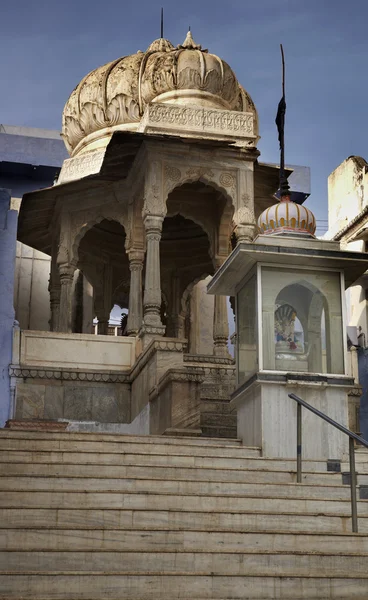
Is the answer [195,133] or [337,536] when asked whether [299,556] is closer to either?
[337,536]

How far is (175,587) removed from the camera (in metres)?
6.75

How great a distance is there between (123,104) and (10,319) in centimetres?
518

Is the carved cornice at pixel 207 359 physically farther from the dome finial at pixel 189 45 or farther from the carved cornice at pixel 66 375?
the dome finial at pixel 189 45

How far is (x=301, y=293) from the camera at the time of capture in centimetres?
1100

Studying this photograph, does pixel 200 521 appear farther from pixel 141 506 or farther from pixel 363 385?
pixel 363 385

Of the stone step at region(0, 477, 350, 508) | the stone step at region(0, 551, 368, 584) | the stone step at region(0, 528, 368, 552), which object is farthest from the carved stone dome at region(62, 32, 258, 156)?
the stone step at region(0, 551, 368, 584)

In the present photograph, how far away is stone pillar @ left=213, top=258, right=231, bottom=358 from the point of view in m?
17.6

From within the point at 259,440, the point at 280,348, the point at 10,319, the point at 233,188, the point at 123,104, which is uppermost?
the point at 123,104

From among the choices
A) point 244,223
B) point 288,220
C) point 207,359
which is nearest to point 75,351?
point 207,359

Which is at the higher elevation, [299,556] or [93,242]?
[93,242]

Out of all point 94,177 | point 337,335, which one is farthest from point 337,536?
point 94,177

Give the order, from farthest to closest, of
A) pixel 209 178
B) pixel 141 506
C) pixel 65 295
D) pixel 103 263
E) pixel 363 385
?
1. pixel 103 263
2. pixel 363 385
3. pixel 65 295
4. pixel 209 178
5. pixel 141 506

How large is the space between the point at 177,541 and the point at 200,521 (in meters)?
0.46

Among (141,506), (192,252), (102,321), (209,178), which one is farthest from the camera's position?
(192,252)
